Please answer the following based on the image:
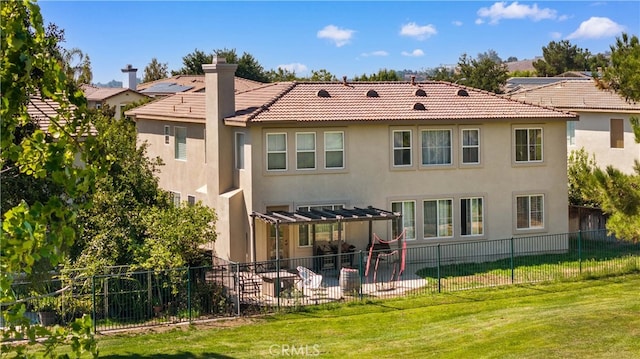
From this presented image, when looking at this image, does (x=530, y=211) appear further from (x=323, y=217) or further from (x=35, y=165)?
(x=35, y=165)

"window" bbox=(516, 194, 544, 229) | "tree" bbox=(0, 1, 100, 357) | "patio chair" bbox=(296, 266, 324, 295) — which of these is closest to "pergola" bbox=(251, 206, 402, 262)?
"patio chair" bbox=(296, 266, 324, 295)

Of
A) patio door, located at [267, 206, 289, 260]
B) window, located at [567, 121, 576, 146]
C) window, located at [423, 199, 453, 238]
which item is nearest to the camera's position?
patio door, located at [267, 206, 289, 260]

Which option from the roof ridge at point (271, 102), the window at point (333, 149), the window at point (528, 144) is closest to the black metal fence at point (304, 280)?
the window at point (528, 144)

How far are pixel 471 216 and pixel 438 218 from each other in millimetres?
1343

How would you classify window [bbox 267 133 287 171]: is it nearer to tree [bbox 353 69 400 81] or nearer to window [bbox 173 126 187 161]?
window [bbox 173 126 187 161]

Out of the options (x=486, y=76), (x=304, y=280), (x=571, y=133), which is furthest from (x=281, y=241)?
(x=486, y=76)

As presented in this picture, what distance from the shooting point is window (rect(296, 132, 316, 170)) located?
29.7 meters

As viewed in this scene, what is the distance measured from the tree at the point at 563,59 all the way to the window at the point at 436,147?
3263 inches

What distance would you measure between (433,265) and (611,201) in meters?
8.28

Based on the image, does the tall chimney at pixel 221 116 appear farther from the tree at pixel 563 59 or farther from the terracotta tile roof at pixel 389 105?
the tree at pixel 563 59

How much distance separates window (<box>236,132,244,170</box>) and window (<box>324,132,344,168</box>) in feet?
9.32

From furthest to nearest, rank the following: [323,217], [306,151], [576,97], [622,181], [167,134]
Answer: [576,97]
[167,134]
[306,151]
[323,217]
[622,181]

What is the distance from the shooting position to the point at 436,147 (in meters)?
31.4

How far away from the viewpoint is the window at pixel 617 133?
38562 mm
